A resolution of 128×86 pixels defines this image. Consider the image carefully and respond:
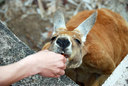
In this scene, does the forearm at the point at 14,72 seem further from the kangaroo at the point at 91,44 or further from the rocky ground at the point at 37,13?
the rocky ground at the point at 37,13

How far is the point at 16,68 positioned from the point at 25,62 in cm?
8

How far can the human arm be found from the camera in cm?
169

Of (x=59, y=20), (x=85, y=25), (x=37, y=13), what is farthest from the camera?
(x=37, y=13)

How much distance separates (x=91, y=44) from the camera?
9.48 feet

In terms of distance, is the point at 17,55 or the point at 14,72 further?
→ the point at 17,55

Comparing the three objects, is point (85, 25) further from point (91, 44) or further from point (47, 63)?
point (47, 63)

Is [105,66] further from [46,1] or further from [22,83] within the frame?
[46,1]

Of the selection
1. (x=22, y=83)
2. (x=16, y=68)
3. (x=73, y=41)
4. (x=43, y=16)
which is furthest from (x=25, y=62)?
(x=43, y=16)

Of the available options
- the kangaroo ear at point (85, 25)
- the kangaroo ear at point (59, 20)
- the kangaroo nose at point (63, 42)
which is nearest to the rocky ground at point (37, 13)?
the kangaroo ear at point (59, 20)

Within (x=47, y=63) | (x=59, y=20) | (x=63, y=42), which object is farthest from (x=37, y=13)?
(x=47, y=63)

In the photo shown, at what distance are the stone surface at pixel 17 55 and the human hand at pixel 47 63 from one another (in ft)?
0.74

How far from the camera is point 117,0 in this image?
5.50 meters

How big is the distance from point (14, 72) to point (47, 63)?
277mm

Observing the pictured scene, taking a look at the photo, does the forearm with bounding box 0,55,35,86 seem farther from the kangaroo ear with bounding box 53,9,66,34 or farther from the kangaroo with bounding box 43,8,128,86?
the kangaroo ear with bounding box 53,9,66,34
